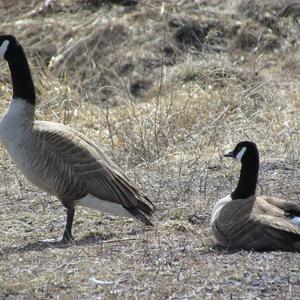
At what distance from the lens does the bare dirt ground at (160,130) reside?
5.88m

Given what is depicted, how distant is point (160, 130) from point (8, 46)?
115 inches

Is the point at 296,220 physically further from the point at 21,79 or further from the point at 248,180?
the point at 21,79

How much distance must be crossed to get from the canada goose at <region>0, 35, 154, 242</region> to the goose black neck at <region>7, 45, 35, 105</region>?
1.51 feet

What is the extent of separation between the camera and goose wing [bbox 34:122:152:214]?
7.50 meters

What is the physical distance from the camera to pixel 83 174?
298 inches

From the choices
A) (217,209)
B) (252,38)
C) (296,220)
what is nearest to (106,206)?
(217,209)

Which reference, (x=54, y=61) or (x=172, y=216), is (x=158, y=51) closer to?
(x=54, y=61)

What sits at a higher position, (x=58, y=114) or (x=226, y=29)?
(x=226, y=29)

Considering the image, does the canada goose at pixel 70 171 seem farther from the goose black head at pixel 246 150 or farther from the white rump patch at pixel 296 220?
the white rump patch at pixel 296 220

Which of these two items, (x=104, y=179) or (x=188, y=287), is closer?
(x=188, y=287)

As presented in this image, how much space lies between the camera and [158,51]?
14.7 metres

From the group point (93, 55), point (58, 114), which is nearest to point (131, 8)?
point (93, 55)

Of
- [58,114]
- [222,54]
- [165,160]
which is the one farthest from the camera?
[222,54]

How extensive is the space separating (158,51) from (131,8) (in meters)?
1.69
